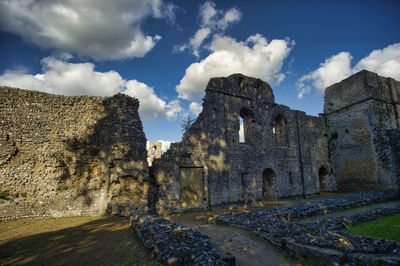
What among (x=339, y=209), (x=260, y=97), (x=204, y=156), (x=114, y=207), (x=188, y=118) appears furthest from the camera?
(x=188, y=118)

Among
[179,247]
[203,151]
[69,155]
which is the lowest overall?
[179,247]

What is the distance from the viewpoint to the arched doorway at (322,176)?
19.0 m

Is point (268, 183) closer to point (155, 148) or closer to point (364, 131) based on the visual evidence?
point (364, 131)

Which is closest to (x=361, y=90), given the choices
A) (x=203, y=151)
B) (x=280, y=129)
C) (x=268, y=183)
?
(x=280, y=129)

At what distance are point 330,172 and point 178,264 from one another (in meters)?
19.6

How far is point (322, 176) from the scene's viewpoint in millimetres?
19453

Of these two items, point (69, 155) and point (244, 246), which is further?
point (69, 155)

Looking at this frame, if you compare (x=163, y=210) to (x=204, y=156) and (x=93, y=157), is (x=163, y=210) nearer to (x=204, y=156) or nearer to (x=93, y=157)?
(x=204, y=156)

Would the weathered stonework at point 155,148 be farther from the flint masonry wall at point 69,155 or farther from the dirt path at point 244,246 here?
the dirt path at point 244,246

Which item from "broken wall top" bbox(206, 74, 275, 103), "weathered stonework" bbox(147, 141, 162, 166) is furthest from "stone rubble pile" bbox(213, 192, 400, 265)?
"weathered stonework" bbox(147, 141, 162, 166)

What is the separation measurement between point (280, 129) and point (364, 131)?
6.59 meters

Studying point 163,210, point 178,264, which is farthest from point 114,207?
point 178,264

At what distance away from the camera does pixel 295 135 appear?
17844 mm

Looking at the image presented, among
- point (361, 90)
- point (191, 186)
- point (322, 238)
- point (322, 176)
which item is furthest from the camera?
point (322, 176)
